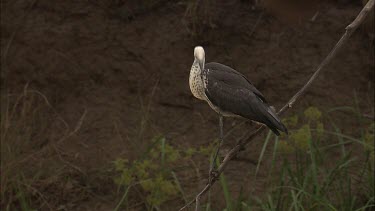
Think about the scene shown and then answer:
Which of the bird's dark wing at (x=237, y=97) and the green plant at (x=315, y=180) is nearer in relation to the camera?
the bird's dark wing at (x=237, y=97)

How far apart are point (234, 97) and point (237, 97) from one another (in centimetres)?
2

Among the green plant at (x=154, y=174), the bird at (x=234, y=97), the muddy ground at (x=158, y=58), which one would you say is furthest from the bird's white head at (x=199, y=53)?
the muddy ground at (x=158, y=58)

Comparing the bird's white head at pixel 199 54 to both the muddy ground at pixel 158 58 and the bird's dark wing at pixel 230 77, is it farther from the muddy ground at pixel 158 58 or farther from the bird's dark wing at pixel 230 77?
the muddy ground at pixel 158 58

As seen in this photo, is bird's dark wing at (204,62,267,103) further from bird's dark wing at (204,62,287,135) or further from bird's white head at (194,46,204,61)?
bird's white head at (194,46,204,61)

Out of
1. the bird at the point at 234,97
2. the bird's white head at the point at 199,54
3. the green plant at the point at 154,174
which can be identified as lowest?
the green plant at the point at 154,174

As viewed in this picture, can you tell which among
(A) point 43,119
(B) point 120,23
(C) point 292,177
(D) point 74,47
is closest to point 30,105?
(A) point 43,119

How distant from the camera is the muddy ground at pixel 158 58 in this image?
15.3 feet

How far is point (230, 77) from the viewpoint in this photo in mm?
2432

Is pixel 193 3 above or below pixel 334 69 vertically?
above

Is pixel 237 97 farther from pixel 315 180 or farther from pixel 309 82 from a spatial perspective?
pixel 315 180

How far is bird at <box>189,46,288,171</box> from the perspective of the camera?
234 centimetres

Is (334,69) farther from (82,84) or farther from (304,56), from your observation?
(82,84)

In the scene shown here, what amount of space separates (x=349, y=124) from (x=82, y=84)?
1.75 meters

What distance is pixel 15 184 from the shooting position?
4.18m
